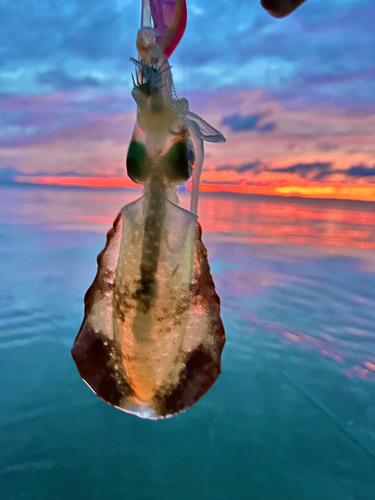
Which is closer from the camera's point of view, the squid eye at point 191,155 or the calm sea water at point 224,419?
the squid eye at point 191,155

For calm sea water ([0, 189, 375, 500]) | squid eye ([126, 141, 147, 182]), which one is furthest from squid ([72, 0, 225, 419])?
calm sea water ([0, 189, 375, 500])

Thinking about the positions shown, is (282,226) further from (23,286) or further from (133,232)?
(133,232)

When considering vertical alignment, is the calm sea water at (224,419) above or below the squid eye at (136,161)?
below

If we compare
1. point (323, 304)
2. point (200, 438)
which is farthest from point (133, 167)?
point (323, 304)

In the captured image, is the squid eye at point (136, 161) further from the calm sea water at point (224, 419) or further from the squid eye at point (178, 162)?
the calm sea water at point (224, 419)

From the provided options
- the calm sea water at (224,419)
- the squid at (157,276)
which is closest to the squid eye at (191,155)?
the squid at (157,276)

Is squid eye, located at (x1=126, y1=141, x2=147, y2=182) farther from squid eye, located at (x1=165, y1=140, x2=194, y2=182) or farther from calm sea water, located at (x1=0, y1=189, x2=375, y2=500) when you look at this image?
calm sea water, located at (x1=0, y1=189, x2=375, y2=500)
